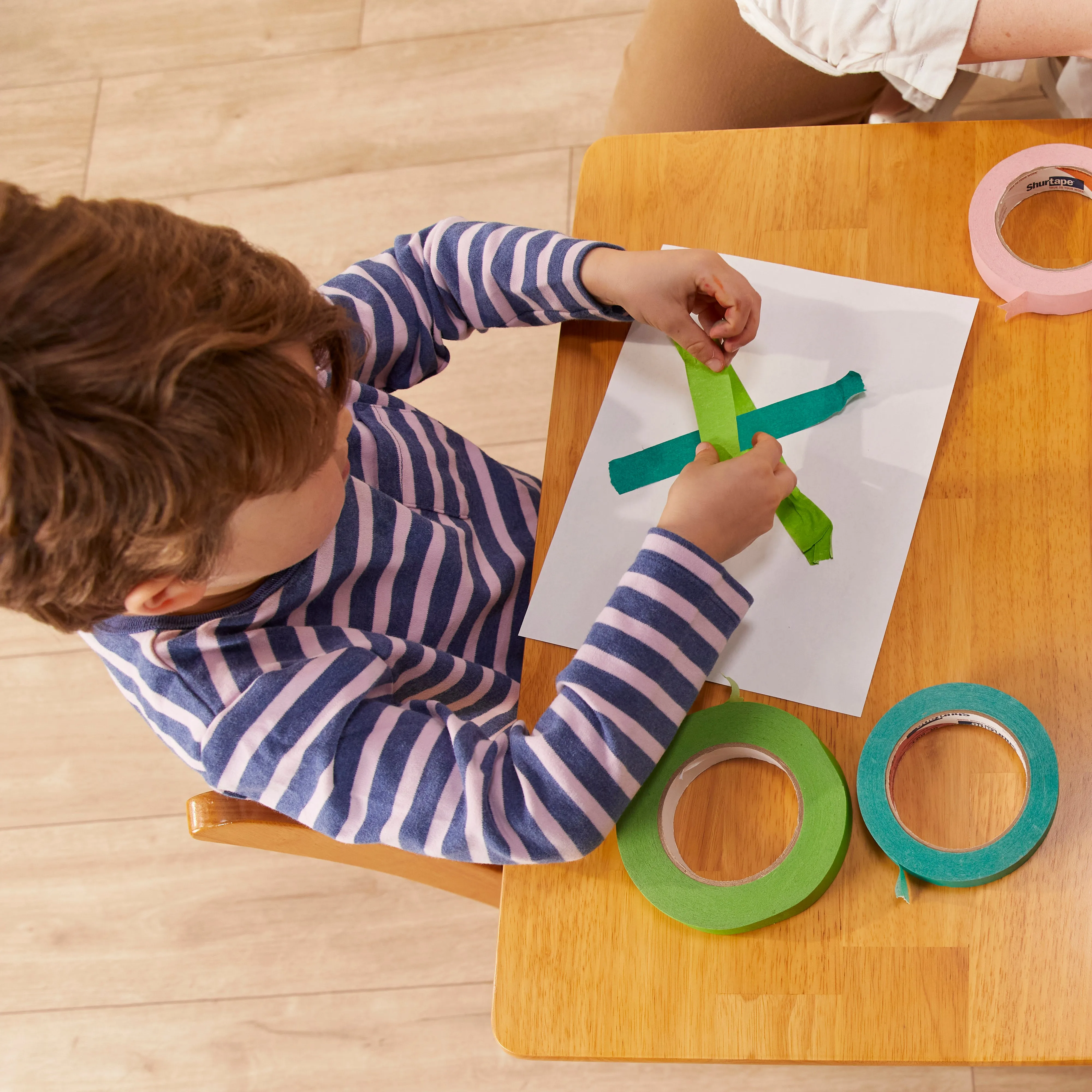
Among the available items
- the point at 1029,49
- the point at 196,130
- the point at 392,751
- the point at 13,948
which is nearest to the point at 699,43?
the point at 1029,49

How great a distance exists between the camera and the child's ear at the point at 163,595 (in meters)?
0.55

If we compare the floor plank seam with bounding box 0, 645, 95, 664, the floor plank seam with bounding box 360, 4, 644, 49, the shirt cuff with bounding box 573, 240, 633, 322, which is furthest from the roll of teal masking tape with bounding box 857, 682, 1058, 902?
the floor plank seam with bounding box 360, 4, 644, 49

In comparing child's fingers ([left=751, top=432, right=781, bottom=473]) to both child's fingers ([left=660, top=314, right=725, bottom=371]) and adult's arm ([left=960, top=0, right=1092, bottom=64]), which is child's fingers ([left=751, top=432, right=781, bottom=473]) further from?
adult's arm ([left=960, top=0, right=1092, bottom=64])

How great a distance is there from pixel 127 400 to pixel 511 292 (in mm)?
375

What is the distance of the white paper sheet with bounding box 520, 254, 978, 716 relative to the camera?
2.08 ft

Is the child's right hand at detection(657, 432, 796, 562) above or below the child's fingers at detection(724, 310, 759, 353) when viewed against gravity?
below

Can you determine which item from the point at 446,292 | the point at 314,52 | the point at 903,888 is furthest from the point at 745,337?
the point at 314,52

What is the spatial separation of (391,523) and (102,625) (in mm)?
211

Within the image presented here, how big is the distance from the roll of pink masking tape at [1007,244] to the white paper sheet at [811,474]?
0.03 metres

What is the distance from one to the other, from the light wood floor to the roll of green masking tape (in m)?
0.65

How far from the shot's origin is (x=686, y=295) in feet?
2.31

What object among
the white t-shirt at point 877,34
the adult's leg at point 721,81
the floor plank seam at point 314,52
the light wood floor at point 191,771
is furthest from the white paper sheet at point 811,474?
the floor plank seam at point 314,52

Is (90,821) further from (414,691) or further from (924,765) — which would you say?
(924,765)

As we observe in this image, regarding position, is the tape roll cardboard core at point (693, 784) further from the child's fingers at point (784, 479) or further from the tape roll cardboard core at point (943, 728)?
the child's fingers at point (784, 479)
